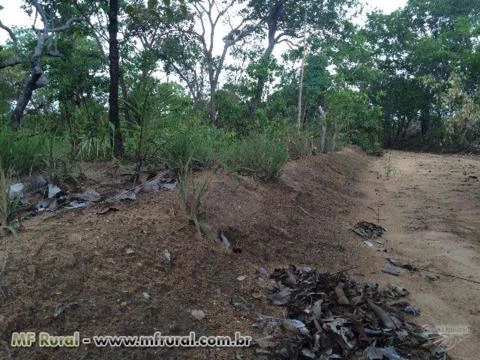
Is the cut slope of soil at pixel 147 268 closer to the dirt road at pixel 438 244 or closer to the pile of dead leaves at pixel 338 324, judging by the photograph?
the pile of dead leaves at pixel 338 324

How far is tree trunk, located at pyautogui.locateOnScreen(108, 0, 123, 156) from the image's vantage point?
12.3 ft

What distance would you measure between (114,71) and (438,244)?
335 centimetres

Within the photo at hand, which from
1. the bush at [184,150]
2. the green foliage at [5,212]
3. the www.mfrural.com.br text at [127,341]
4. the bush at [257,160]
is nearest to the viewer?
the www.mfrural.com.br text at [127,341]

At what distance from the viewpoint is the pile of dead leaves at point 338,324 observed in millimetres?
1799

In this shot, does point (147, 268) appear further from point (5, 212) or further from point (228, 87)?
point (228, 87)

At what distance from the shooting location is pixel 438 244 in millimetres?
3615

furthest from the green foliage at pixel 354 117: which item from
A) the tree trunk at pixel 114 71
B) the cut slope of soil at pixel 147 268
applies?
the cut slope of soil at pixel 147 268

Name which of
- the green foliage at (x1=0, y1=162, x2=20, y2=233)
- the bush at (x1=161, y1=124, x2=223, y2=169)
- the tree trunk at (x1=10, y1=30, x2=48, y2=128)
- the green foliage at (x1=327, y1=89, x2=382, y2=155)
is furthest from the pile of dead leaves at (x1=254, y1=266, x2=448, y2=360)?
the green foliage at (x1=327, y1=89, x2=382, y2=155)

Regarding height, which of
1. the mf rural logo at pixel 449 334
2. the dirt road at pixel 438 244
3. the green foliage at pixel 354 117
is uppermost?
the green foliage at pixel 354 117

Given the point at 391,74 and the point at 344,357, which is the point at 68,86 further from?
the point at 391,74

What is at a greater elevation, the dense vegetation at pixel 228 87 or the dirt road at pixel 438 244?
the dense vegetation at pixel 228 87

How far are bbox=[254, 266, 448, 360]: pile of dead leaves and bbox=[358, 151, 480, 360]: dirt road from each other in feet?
0.63

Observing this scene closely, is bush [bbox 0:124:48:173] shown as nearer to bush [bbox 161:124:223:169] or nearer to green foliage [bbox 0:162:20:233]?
bush [bbox 161:124:223:169]

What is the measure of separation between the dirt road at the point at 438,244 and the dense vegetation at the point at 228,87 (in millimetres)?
1557
